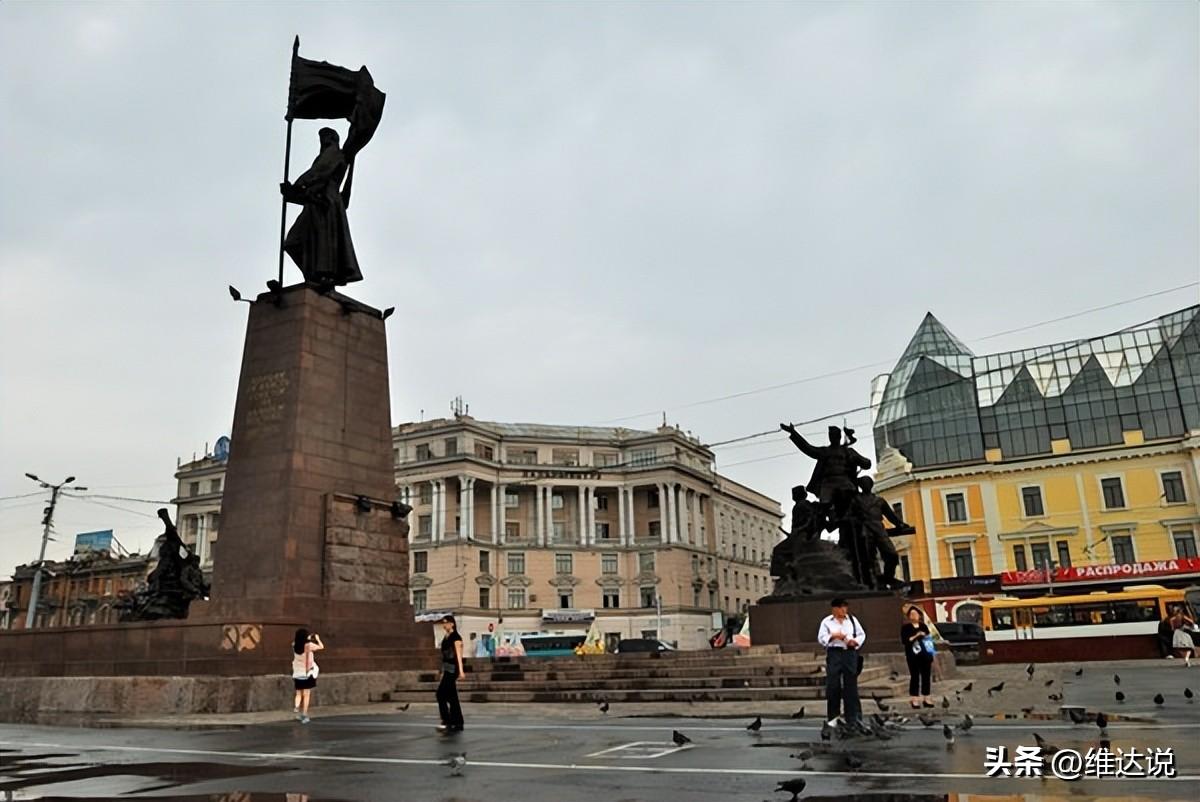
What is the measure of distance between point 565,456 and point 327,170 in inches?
2782

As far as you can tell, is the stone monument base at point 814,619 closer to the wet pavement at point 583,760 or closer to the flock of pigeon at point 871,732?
the wet pavement at point 583,760

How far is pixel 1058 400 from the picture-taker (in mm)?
61969

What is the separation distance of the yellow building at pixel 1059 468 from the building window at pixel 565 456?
32540mm

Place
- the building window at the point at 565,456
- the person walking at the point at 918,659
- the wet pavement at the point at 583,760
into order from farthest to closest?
the building window at the point at 565,456 < the person walking at the point at 918,659 < the wet pavement at the point at 583,760

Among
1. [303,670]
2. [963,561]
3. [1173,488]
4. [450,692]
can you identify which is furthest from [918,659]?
[1173,488]

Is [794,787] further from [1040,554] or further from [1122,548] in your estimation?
[1122,548]

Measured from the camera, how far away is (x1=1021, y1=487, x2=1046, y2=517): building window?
5831 cm

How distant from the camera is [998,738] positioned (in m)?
8.96

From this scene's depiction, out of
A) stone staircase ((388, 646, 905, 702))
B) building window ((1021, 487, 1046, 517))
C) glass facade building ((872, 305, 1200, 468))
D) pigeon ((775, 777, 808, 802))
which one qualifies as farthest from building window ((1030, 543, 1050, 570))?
pigeon ((775, 777, 808, 802))

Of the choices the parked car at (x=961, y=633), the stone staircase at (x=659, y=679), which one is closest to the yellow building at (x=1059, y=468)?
the parked car at (x=961, y=633)

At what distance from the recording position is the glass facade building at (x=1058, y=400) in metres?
58.9

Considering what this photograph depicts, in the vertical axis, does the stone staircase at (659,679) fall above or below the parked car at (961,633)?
below

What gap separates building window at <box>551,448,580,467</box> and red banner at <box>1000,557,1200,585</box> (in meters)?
44.0

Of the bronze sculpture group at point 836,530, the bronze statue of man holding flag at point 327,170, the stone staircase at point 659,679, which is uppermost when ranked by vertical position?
the bronze statue of man holding flag at point 327,170
